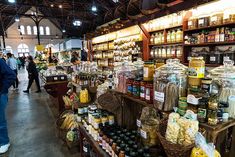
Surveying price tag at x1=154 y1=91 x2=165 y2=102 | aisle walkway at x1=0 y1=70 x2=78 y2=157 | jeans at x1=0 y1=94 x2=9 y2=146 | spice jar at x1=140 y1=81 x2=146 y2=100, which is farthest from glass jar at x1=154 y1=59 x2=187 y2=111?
jeans at x1=0 y1=94 x2=9 y2=146

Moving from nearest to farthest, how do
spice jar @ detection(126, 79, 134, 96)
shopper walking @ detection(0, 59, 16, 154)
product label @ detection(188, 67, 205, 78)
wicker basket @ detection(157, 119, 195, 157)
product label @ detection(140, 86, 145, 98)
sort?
wicker basket @ detection(157, 119, 195, 157)
product label @ detection(188, 67, 205, 78)
product label @ detection(140, 86, 145, 98)
spice jar @ detection(126, 79, 134, 96)
shopper walking @ detection(0, 59, 16, 154)

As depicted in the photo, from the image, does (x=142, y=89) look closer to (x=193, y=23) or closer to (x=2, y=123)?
(x=2, y=123)

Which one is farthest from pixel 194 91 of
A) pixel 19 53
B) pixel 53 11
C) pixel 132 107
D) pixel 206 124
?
pixel 19 53

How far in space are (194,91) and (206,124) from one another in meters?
0.21

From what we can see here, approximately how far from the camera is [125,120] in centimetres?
228

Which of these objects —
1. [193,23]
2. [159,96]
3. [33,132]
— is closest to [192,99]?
[159,96]

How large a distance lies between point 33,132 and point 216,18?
4303 millimetres

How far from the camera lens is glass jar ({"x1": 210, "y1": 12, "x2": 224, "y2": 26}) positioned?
137 inches

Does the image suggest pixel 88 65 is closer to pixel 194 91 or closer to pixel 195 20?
pixel 195 20

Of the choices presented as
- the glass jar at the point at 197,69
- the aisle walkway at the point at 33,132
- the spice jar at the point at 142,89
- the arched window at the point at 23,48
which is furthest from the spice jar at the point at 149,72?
the arched window at the point at 23,48

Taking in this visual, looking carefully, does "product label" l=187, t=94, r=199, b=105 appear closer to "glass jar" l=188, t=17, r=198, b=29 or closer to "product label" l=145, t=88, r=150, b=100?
"product label" l=145, t=88, r=150, b=100

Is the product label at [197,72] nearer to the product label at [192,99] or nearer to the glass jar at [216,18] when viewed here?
the product label at [192,99]

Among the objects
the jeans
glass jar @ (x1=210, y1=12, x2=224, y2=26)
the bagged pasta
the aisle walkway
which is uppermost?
glass jar @ (x1=210, y1=12, x2=224, y2=26)

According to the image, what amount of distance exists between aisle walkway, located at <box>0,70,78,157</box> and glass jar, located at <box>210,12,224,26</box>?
3.47m
